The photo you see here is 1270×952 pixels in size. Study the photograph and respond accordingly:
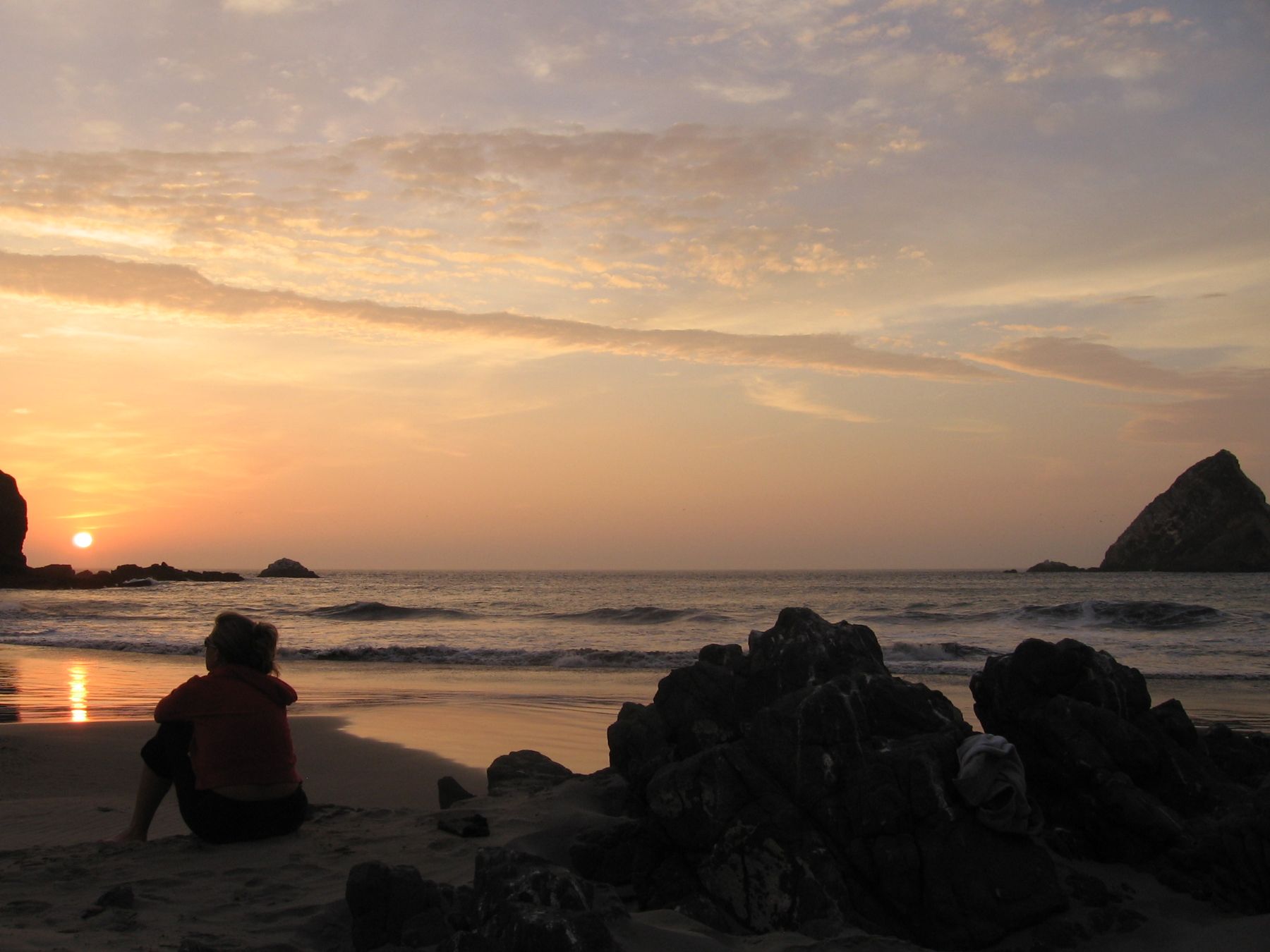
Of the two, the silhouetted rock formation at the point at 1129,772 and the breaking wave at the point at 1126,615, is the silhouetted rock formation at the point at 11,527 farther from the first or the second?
the silhouetted rock formation at the point at 1129,772

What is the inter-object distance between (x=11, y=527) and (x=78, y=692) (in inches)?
2270

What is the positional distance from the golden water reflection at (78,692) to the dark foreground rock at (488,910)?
8.37m

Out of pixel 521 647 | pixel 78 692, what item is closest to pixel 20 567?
pixel 521 647

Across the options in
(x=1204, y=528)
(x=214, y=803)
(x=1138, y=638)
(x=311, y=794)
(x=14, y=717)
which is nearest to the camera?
(x=214, y=803)

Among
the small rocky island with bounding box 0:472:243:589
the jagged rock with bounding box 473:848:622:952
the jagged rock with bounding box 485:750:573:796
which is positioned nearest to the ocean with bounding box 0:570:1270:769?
the jagged rock with bounding box 485:750:573:796

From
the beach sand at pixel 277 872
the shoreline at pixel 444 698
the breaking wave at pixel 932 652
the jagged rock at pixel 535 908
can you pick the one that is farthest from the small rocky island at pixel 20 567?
the jagged rock at pixel 535 908

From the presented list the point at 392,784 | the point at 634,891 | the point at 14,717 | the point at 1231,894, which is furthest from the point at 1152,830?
the point at 14,717

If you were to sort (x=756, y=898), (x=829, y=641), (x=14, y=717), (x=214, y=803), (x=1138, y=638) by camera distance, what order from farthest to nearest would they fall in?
(x=1138, y=638), (x=14, y=717), (x=829, y=641), (x=214, y=803), (x=756, y=898)

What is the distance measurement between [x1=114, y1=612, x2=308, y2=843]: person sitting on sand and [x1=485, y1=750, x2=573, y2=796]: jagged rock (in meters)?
1.66

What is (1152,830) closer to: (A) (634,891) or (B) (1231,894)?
(B) (1231,894)

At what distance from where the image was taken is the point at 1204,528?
89.8 meters

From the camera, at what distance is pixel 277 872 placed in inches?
181

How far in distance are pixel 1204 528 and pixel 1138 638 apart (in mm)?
76308

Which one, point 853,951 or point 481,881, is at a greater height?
point 481,881
